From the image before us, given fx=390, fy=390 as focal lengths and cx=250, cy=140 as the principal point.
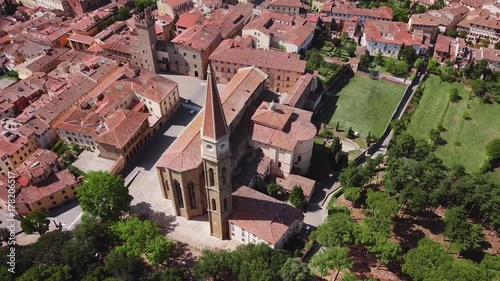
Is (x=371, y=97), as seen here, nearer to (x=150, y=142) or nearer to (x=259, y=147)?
(x=259, y=147)

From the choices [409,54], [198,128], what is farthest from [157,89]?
[409,54]

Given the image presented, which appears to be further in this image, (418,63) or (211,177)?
(418,63)

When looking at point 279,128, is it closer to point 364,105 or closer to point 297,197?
point 297,197

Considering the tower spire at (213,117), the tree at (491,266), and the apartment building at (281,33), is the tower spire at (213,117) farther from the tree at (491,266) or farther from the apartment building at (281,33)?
the apartment building at (281,33)

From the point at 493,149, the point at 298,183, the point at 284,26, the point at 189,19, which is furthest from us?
the point at 189,19

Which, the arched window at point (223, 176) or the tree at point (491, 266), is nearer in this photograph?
the tree at point (491, 266)

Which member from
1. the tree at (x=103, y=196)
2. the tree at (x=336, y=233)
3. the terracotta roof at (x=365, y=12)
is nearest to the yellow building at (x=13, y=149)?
the tree at (x=103, y=196)

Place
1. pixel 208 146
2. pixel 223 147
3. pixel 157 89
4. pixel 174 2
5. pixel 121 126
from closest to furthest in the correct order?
pixel 208 146 < pixel 223 147 < pixel 121 126 < pixel 157 89 < pixel 174 2
